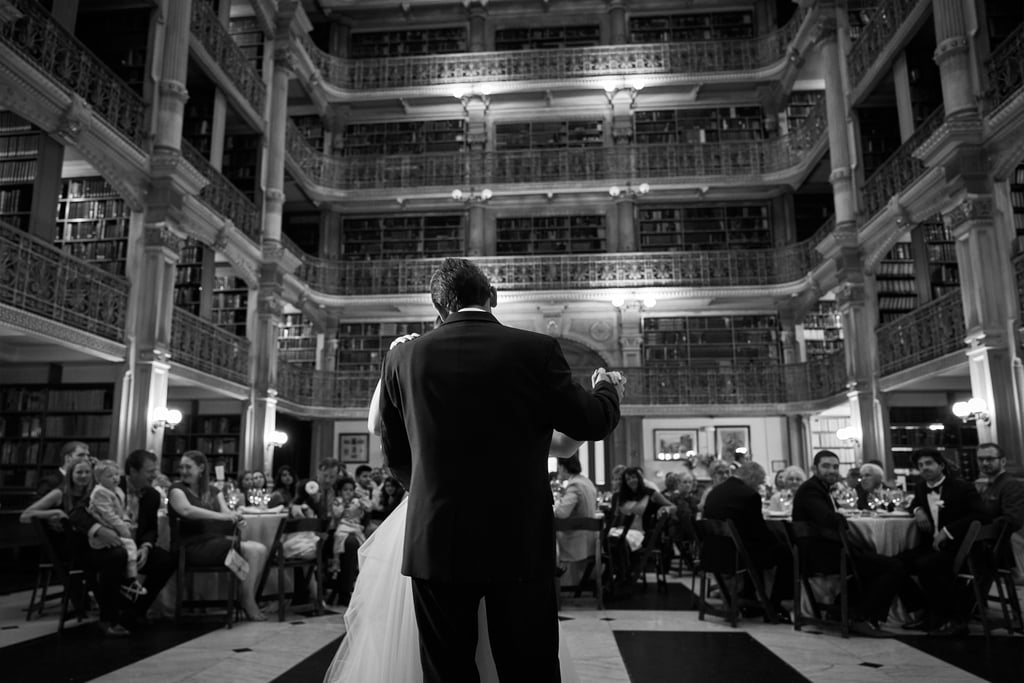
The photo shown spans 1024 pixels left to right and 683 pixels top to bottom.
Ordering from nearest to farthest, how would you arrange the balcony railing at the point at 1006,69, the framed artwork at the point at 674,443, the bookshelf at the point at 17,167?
the balcony railing at the point at 1006,69
the bookshelf at the point at 17,167
the framed artwork at the point at 674,443

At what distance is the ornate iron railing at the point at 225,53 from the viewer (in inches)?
434

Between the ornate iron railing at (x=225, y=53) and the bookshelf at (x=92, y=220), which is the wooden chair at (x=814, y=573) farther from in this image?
the ornate iron railing at (x=225, y=53)

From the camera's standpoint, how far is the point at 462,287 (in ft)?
6.04

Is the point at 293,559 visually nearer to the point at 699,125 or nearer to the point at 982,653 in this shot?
the point at 982,653

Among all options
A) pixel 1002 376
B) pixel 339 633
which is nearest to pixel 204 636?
pixel 339 633

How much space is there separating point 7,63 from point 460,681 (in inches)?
298

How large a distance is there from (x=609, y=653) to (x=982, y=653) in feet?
6.89

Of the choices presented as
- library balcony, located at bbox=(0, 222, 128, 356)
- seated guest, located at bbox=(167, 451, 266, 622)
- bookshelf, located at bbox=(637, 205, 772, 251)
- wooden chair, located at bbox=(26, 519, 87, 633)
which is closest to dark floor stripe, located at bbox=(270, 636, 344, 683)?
seated guest, located at bbox=(167, 451, 266, 622)

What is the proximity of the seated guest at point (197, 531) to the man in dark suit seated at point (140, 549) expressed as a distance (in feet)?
0.41

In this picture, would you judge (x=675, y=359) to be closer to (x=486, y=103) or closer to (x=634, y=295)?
(x=634, y=295)

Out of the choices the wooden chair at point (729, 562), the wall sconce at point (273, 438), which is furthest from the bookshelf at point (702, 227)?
the wooden chair at point (729, 562)

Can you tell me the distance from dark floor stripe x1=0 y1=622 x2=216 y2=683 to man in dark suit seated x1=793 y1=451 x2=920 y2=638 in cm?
395

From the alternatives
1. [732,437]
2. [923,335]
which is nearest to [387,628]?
[923,335]

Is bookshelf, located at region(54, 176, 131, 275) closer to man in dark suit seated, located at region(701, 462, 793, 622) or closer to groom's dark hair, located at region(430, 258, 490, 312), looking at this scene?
man in dark suit seated, located at region(701, 462, 793, 622)
